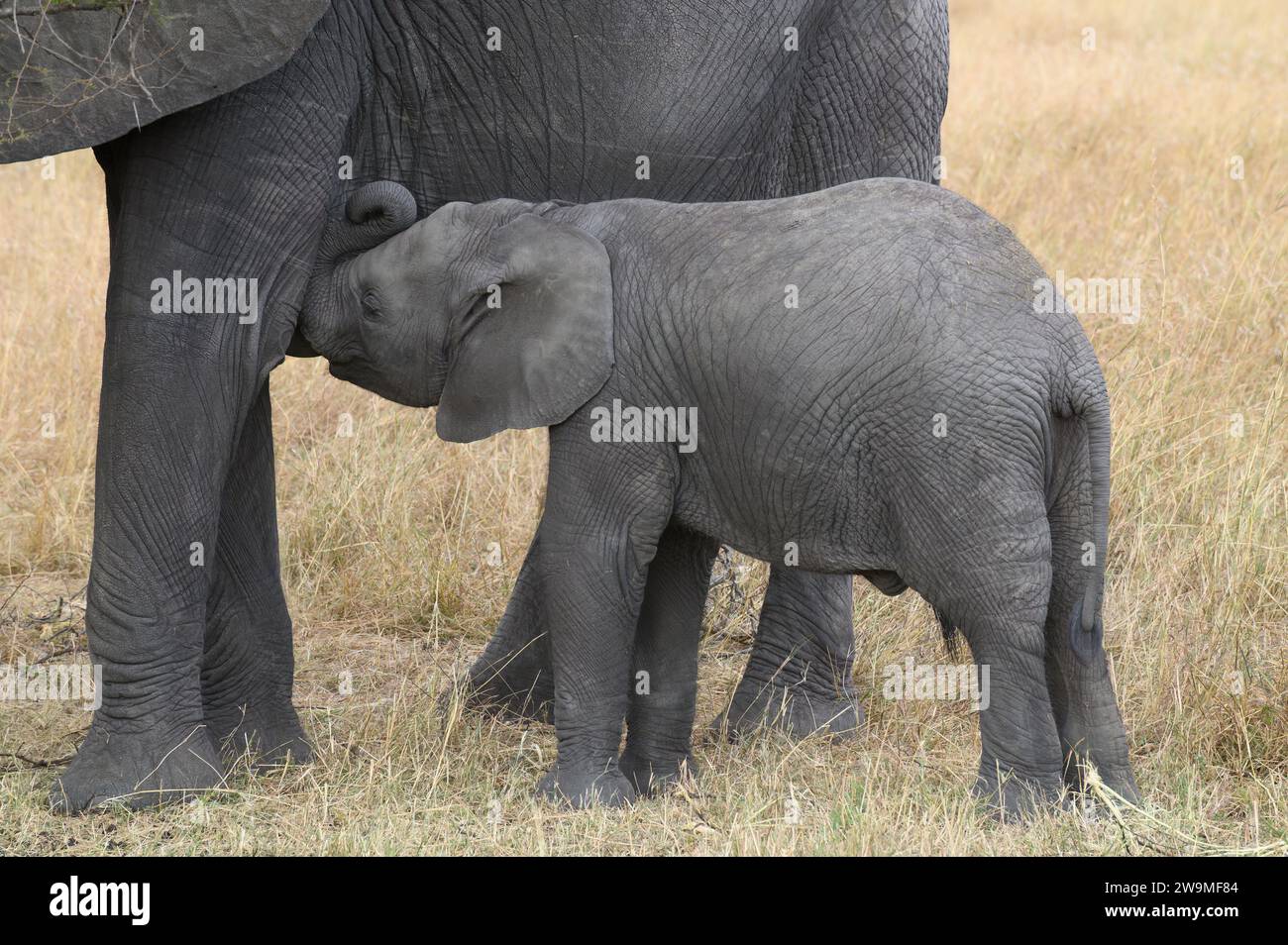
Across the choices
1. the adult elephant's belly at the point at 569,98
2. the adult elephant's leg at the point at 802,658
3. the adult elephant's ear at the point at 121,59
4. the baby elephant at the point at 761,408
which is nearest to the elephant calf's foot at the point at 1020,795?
the baby elephant at the point at 761,408

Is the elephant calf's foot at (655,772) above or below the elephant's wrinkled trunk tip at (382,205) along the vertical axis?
below

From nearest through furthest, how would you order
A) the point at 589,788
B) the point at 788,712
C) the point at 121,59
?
the point at 121,59 → the point at 589,788 → the point at 788,712

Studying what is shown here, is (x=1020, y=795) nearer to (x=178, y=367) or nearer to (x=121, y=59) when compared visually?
(x=178, y=367)

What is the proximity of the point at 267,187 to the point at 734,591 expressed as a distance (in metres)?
2.52

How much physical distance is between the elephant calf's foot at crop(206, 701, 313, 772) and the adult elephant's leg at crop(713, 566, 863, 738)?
1.23 meters

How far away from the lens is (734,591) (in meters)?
6.47

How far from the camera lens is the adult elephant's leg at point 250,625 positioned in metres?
5.16

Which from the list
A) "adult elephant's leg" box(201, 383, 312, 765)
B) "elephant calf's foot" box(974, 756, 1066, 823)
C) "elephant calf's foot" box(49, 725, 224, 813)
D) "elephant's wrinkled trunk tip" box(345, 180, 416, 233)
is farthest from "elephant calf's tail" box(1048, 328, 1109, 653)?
"elephant calf's foot" box(49, 725, 224, 813)

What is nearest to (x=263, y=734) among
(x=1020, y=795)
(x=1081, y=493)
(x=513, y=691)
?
(x=513, y=691)

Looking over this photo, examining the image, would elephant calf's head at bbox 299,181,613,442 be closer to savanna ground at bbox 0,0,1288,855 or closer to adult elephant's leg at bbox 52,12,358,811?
adult elephant's leg at bbox 52,12,358,811

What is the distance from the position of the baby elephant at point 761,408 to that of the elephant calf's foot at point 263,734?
82 cm

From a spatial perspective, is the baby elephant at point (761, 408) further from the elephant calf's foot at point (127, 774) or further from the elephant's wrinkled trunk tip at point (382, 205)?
the elephant calf's foot at point (127, 774)

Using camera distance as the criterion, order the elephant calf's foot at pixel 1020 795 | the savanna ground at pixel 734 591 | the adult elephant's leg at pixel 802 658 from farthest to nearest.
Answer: the adult elephant's leg at pixel 802 658 < the savanna ground at pixel 734 591 < the elephant calf's foot at pixel 1020 795

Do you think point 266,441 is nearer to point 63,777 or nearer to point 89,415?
point 63,777
